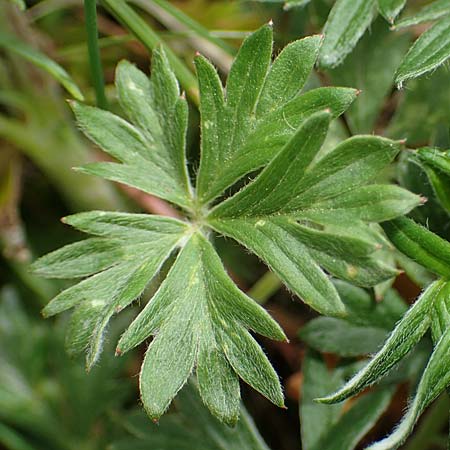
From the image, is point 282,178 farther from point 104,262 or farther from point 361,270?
point 104,262

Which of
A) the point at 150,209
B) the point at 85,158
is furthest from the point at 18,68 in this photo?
the point at 150,209

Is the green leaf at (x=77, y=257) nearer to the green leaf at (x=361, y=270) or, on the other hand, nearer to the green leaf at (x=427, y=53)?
the green leaf at (x=361, y=270)

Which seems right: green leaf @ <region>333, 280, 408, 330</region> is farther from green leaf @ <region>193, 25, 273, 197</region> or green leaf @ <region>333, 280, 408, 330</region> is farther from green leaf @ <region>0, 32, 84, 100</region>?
green leaf @ <region>0, 32, 84, 100</region>

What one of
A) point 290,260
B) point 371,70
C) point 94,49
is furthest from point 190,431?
point 371,70

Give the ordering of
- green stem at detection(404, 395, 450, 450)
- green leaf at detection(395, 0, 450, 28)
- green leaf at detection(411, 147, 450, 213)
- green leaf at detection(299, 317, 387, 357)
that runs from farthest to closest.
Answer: green stem at detection(404, 395, 450, 450)
green leaf at detection(299, 317, 387, 357)
green leaf at detection(395, 0, 450, 28)
green leaf at detection(411, 147, 450, 213)

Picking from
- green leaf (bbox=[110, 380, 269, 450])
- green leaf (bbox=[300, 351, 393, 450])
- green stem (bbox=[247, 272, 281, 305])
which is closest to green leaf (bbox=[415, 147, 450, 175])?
green leaf (bbox=[300, 351, 393, 450])

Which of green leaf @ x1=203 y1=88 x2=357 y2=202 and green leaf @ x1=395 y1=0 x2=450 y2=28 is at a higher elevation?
green leaf @ x1=395 y1=0 x2=450 y2=28

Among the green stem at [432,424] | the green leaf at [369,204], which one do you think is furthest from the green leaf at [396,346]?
the green stem at [432,424]
